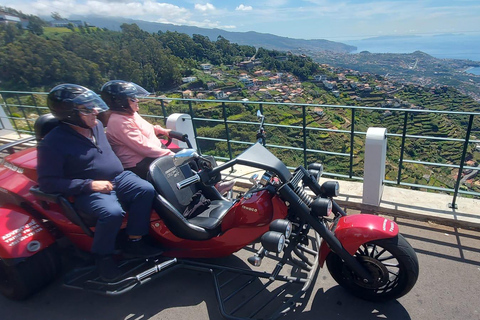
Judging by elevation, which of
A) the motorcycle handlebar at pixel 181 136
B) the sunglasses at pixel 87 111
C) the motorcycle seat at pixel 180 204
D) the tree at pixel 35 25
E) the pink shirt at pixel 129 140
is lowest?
the motorcycle seat at pixel 180 204

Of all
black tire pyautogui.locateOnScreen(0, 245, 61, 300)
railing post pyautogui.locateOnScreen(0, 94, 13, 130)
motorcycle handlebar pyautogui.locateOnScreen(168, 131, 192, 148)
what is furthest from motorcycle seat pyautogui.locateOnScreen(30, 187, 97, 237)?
railing post pyautogui.locateOnScreen(0, 94, 13, 130)

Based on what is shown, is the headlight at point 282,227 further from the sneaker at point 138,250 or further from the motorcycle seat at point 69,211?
the motorcycle seat at point 69,211

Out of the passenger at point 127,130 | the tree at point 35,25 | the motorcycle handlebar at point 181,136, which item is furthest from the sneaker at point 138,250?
the tree at point 35,25

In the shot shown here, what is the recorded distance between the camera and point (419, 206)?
3670mm

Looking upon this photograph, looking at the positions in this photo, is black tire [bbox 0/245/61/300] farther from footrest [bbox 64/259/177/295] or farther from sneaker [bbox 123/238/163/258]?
sneaker [bbox 123/238/163/258]

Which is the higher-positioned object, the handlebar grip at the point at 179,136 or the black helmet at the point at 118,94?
the black helmet at the point at 118,94

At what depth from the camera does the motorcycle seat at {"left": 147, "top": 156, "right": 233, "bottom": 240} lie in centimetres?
272

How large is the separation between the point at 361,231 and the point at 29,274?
2.92 m

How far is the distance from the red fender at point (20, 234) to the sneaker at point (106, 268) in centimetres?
61

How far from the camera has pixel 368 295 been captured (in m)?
2.42

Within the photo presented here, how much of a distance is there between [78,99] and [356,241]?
102 inches

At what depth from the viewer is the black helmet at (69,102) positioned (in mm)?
2596

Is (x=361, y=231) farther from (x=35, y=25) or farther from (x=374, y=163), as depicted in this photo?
(x=35, y=25)

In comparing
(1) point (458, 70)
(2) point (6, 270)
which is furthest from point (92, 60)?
(1) point (458, 70)
